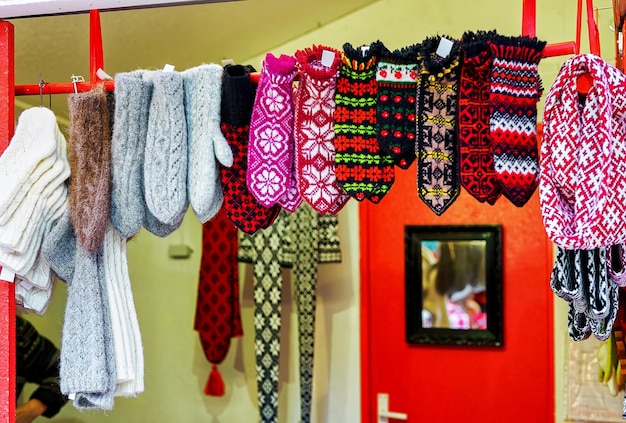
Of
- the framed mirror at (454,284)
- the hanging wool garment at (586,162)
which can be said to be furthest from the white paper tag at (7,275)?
the framed mirror at (454,284)

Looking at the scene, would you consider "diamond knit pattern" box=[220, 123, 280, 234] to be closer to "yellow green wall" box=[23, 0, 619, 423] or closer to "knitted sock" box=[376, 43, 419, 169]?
"knitted sock" box=[376, 43, 419, 169]

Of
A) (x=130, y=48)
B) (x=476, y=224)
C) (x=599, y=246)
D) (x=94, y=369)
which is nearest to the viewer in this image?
(x=599, y=246)

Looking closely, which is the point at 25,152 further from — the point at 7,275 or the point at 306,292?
the point at 306,292

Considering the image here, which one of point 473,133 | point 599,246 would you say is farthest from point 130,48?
point 599,246

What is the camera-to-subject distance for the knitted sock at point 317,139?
1248 mm

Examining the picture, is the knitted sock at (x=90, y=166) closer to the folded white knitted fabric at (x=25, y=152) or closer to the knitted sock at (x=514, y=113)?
the folded white knitted fabric at (x=25, y=152)

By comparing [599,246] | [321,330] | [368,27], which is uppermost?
[368,27]

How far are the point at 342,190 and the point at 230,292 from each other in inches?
59.3

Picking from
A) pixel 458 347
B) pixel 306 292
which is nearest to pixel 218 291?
pixel 306 292

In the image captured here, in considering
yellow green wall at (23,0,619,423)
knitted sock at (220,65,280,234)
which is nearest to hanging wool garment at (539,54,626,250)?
knitted sock at (220,65,280,234)

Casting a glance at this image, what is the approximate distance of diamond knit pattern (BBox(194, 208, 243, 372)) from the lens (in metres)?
2.66

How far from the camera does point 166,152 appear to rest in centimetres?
129

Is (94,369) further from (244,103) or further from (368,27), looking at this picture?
(368,27)

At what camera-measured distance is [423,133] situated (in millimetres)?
1185
